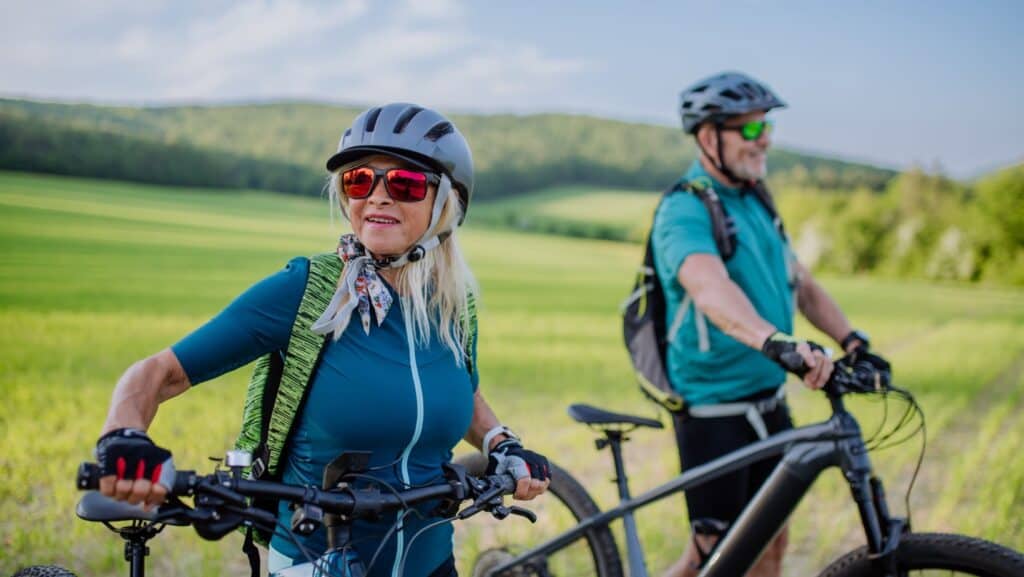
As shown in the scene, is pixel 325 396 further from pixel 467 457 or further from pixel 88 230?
pixel 88 230

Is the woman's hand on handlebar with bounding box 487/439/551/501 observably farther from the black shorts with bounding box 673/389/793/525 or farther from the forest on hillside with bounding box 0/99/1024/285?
the forest on hillside with bounding box 0/99/1024/285

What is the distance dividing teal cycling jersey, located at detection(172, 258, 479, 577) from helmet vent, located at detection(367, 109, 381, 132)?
359mm

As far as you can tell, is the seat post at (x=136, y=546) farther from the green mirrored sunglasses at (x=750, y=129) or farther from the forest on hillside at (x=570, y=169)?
the forest on hillside at (x=570, y=169)

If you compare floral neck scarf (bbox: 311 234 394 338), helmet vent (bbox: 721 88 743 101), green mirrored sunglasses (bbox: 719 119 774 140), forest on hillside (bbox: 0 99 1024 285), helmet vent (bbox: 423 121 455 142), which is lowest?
floral neck scarf (bbox: 311 234 394 338)

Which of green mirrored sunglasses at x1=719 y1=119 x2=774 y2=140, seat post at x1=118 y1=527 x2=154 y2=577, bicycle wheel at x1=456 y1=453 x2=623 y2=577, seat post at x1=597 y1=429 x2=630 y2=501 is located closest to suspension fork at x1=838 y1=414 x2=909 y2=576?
seat post at x1=597 y1=429 x2=630 y2=501

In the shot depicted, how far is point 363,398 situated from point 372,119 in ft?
2.24

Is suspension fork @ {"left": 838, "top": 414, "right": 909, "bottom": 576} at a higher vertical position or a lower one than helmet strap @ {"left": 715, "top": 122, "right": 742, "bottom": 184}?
lower

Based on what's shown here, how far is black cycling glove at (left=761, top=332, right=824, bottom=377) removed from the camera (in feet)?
10.3

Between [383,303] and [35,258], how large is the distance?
11.0m

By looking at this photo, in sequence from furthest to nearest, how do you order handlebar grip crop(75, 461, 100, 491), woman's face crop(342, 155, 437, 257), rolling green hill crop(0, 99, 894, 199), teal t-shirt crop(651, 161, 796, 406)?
rolling green hill crop(0, 99, 894, 199) < teal t-shirt crop(651, 161, 796, 406) < woman's face crop(342, 155, 437, 257) < handlebar grip crop(75, 461, 100, 491)

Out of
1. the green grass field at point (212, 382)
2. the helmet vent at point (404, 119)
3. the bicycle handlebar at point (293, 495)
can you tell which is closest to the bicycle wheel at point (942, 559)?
the bicycle handlebar at point (293, 495)

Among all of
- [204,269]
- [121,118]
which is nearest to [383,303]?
[121,118]

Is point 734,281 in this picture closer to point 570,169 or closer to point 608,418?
point 608,418

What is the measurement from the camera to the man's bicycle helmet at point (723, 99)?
3.86 meters
